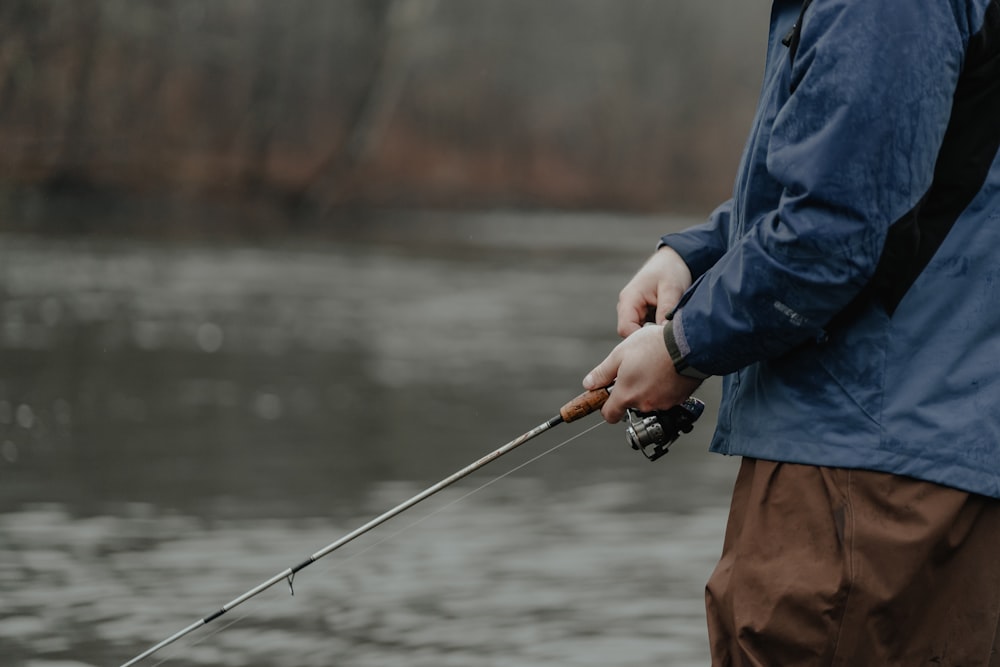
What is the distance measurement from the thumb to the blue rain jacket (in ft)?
0.64

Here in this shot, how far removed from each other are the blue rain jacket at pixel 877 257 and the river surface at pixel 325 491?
0.95 meters

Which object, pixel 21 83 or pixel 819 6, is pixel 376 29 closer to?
pixel 21 83

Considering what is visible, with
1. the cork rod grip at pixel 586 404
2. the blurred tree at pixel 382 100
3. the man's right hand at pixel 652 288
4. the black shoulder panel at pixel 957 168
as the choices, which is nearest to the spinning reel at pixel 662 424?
the cork rod grip at pixel 586 404

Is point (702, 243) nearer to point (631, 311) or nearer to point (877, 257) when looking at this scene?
point (631, 311)

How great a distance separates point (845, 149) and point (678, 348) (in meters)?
0.37

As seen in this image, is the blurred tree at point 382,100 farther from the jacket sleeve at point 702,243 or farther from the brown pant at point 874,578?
the brown pant at point 874,578

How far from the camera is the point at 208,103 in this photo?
22875 millimetres

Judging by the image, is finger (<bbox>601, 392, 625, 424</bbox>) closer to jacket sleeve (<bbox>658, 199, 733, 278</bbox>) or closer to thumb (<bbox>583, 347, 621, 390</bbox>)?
thumb (<bbox>583, 347, 621, 390</bbox>)

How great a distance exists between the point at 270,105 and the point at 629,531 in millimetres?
18593

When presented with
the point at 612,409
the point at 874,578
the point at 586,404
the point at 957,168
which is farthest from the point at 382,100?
the point at 874,578

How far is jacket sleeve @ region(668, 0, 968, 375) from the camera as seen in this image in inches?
77.5

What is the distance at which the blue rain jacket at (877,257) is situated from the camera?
6.48 feet

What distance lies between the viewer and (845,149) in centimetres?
198

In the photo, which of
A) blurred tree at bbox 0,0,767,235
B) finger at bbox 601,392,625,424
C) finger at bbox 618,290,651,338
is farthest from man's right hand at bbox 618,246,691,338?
blurred tree at bbox 0,0,767,235
